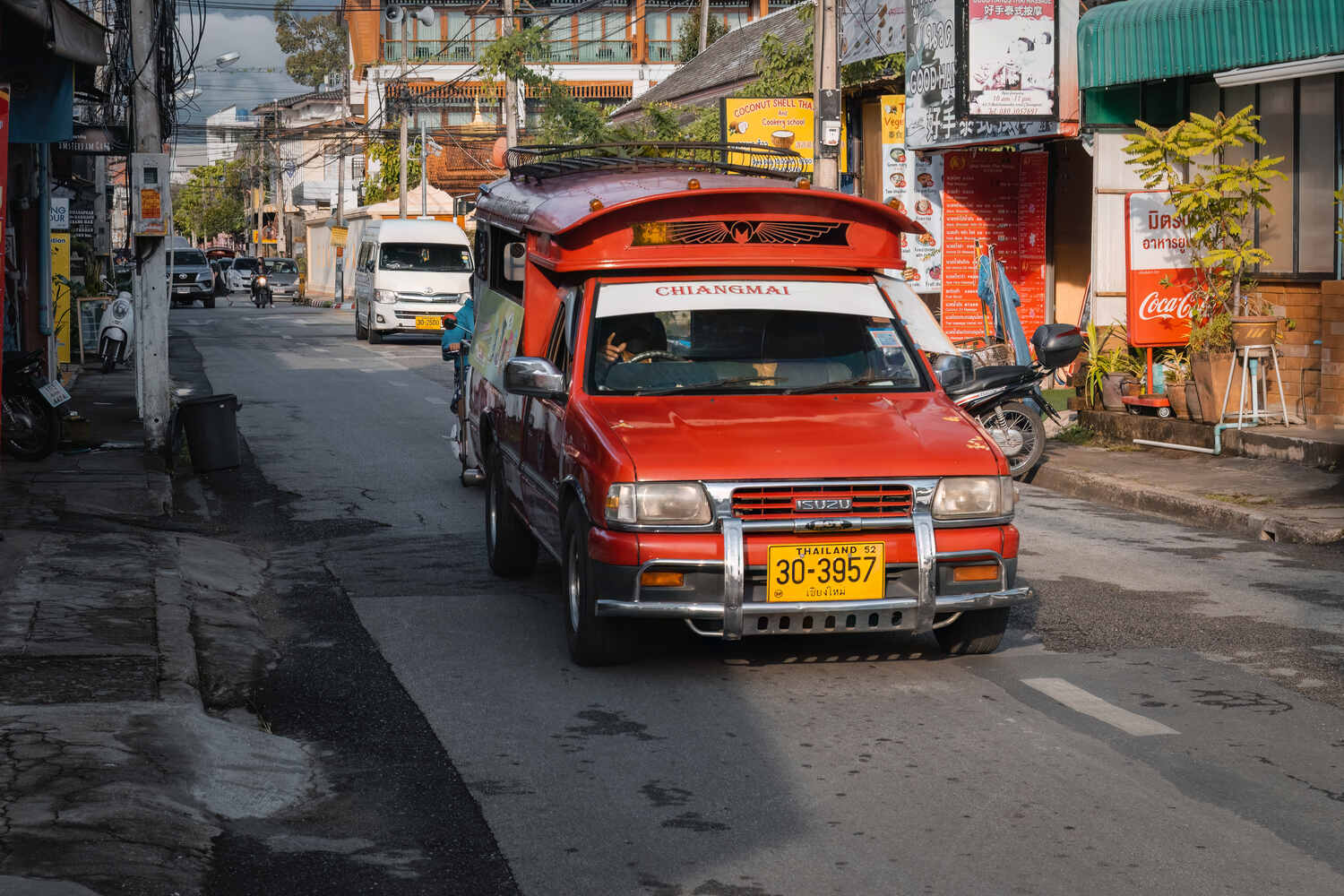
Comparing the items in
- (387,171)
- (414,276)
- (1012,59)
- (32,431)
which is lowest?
(32,431)

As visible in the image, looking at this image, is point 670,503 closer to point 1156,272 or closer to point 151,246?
point 151,246

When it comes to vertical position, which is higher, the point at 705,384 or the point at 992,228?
the point at 992,228

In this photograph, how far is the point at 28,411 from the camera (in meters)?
14.9

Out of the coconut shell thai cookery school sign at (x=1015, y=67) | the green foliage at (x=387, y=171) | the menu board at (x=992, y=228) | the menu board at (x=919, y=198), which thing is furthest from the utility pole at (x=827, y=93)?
the green foliage at (x=387, y=171)

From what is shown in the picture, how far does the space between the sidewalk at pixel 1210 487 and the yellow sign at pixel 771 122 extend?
436 inches

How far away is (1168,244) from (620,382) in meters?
9.78

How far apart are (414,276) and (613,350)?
26003 millimetres

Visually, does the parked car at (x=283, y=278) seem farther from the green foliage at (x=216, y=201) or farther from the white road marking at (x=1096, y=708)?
the white road marking at (x=1096, y=708)

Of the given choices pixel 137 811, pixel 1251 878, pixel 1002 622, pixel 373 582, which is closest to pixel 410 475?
pixel 373 582

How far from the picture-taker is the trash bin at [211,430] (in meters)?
14.6

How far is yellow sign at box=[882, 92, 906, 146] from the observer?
75.3 ft

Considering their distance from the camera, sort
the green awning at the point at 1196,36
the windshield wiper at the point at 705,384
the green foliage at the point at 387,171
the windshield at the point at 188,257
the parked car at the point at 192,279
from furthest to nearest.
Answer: the green foliage at the point at 387,171 → the windshield at the point at 188,257 → the parked car at the point at 192,279 → the green awning at the point at 1196,36 → the windshield wiper at the point at 705,384

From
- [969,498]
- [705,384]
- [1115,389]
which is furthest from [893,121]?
[969,498]

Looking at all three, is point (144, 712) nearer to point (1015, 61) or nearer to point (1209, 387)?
point (1209, 387)
